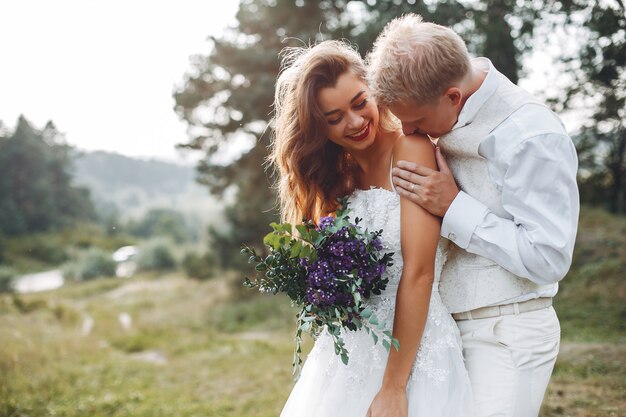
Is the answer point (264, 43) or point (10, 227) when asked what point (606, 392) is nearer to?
point (264, 43)

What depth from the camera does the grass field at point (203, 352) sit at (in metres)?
6.12

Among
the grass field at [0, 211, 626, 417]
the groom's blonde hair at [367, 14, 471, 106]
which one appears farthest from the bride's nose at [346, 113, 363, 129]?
the grass field at [0, 211, 626, 417]

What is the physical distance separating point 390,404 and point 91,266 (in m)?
22.1

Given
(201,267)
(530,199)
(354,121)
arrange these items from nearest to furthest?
1. (530,199)
2. (354,121)
3. (201,267)

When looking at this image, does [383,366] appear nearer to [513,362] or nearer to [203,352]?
[513,362]

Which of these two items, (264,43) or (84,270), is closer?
(264,43)

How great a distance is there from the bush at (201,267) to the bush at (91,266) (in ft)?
18.1

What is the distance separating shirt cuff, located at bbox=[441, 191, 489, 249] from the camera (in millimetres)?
2016

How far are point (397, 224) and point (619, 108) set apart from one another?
29.1 ft

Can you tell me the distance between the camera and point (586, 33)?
324 inches

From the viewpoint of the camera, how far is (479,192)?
7.01 ft

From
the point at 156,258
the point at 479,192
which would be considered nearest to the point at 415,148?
the point at 479,192

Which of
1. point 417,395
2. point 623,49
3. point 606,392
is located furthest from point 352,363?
point 623,49

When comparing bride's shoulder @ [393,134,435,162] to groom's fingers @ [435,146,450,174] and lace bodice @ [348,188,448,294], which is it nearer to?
groom's fingers @ [435,146,450,174]
